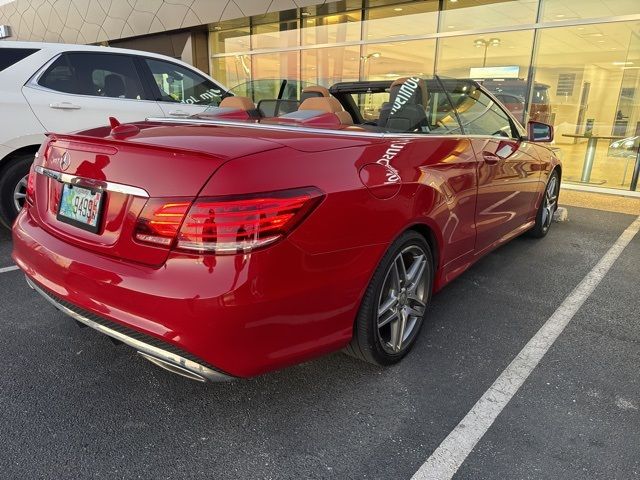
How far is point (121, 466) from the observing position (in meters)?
1.86

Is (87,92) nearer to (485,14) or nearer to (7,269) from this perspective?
(7,269)

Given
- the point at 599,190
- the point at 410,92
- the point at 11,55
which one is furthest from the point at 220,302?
the point at 599,190

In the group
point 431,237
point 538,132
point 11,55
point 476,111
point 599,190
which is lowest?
point 599,190

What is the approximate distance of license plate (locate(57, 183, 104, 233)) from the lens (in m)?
1.99

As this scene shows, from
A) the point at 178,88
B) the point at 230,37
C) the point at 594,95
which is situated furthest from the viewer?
the point at 230,37

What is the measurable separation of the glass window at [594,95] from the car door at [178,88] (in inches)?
241

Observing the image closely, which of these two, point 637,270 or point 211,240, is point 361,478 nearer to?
point 211,240

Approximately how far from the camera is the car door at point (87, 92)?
15.2 feet

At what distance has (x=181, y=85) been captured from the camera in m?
5.74

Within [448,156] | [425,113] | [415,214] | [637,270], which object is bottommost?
[637,270]

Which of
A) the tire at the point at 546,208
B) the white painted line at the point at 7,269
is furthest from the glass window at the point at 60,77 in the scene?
the tire at the point at 546,208

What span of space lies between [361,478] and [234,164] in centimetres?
129

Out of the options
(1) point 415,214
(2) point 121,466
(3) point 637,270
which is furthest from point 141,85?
(3) point 637,270

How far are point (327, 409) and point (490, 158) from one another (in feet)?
6.64
